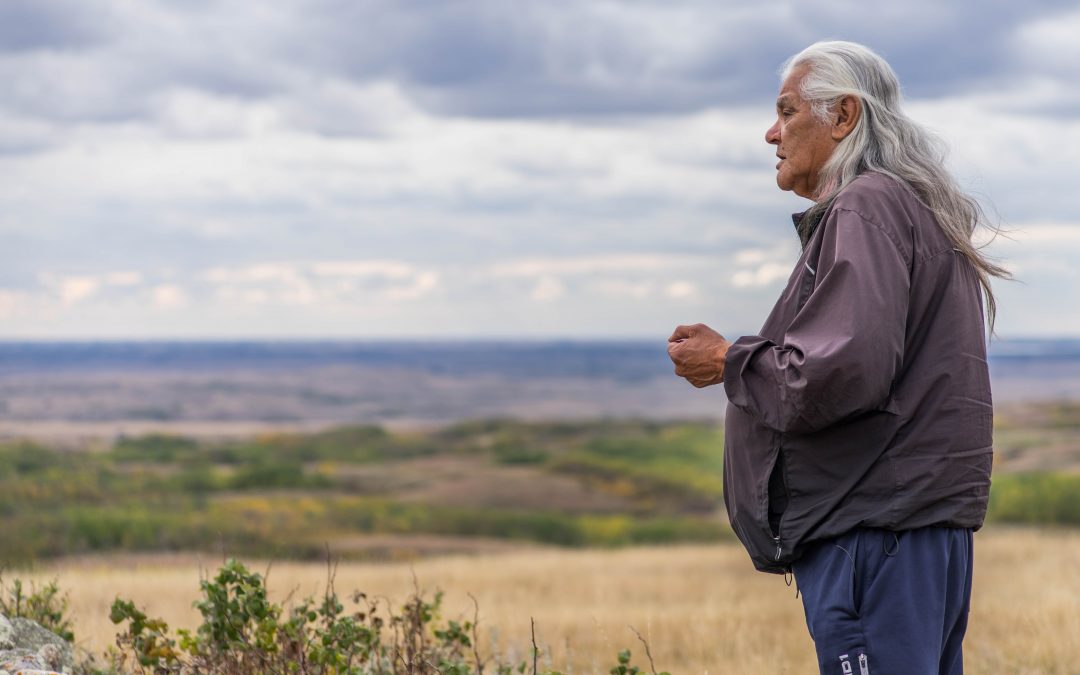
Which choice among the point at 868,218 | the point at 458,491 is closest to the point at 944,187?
the point at 868,218

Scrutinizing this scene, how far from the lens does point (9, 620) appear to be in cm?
529

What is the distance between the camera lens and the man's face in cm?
371

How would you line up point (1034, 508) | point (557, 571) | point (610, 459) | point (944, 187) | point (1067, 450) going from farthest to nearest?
point (610, 459), point (1067, 450), point (1034, 508), point (557, 571), point (944, 187)

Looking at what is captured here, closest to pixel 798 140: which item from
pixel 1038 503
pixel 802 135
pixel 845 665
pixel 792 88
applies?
pixel 802 135

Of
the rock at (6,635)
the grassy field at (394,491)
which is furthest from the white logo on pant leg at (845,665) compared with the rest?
the grassy field at (394,491)

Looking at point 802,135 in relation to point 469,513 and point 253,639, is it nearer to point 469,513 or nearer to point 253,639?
point 253,639

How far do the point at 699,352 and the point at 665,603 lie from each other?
11155 mm

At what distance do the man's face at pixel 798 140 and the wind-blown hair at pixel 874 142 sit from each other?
25mm

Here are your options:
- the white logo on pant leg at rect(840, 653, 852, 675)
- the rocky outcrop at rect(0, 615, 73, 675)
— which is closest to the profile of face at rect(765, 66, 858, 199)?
the white logo on pant leg at rect(840, 653, 852, 675)

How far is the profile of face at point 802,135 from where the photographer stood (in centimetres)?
369

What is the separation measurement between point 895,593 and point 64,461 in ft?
179

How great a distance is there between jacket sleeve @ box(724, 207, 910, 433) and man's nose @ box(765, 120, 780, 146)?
18.0 inches

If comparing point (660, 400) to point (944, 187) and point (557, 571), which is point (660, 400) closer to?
point (557, 571)

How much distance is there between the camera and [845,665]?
3.47 m
